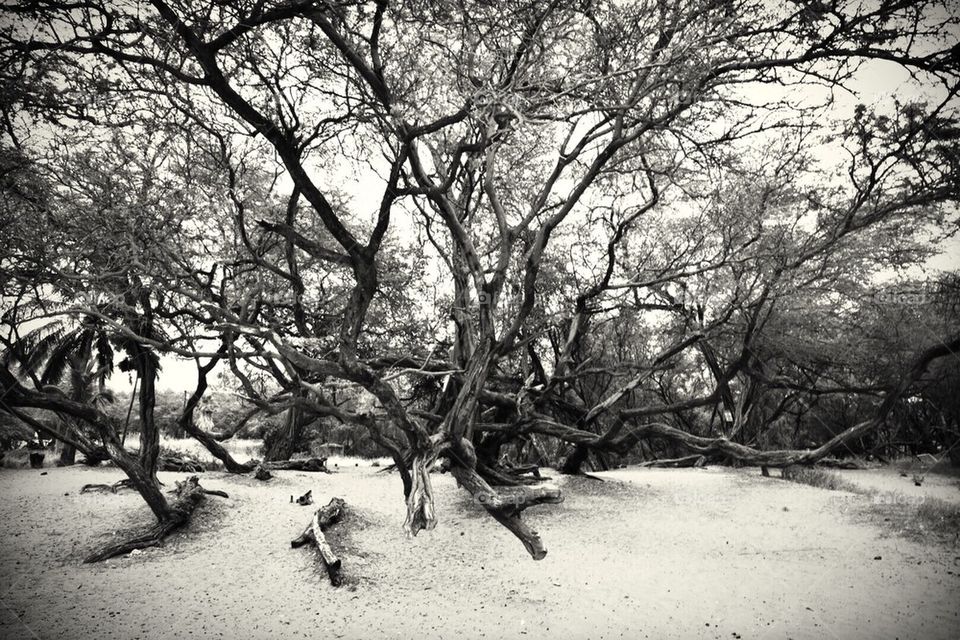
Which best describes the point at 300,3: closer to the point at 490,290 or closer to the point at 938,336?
the point at 490,290

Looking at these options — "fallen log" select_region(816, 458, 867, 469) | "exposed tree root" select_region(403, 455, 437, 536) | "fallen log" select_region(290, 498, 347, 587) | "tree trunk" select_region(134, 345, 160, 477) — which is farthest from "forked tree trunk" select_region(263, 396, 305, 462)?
"fallen log" select_region(816, 458, 867, 469)

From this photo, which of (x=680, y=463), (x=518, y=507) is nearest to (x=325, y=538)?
(x=518, y=507)

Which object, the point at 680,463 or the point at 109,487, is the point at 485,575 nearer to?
the point at 109,487

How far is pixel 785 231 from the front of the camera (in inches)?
380

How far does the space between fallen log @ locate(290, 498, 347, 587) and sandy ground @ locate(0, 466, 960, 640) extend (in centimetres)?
13

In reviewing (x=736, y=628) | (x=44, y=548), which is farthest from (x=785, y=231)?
(x=44, y=548)

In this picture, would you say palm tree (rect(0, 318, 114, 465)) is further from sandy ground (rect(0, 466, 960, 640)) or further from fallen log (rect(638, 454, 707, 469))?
fallen log (rect(638, 454, 707, 469))

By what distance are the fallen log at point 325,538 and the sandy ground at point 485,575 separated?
130mm

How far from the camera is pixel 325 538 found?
6.30 m

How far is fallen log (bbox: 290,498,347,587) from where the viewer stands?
529 centimetres

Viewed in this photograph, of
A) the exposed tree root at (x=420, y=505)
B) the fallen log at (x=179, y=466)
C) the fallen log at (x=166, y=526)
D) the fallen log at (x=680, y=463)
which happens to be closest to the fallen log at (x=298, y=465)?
the fallen log at (x=179, y=466)

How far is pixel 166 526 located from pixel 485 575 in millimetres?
4556

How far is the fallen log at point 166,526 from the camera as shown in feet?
19.4

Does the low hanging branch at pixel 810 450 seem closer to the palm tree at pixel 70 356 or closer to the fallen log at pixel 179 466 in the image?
the fallen log at pixel 179 466
